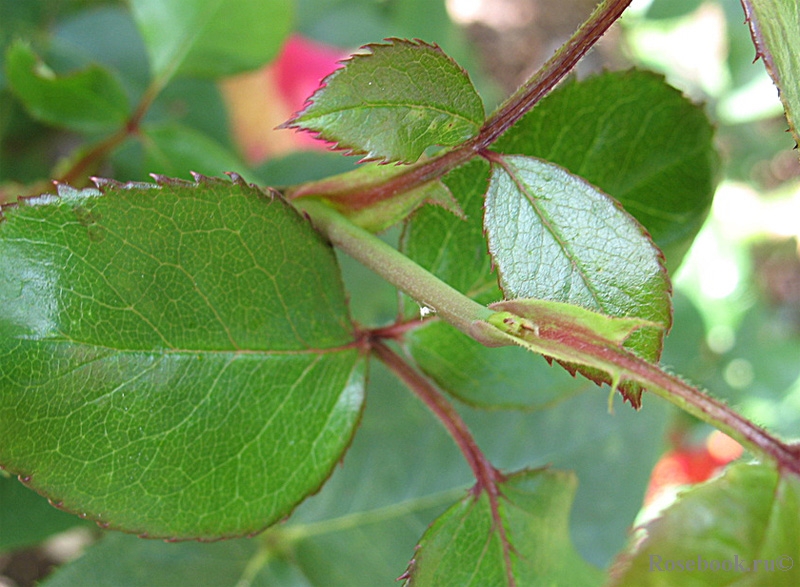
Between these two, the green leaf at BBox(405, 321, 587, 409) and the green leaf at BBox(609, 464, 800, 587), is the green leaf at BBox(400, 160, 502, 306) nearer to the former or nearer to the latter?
the green leaf at BBox(405, 321, 587, 409)

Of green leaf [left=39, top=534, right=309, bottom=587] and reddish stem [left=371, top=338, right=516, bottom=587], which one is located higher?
reddish stem [left=371, top=338, right=516, bottom=587]

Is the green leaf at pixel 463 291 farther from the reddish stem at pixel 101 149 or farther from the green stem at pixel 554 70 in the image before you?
the reddish stem at pixel 101 149

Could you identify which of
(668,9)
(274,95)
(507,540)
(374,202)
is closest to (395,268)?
(374,202)

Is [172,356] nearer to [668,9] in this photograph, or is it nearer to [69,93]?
[69,93]

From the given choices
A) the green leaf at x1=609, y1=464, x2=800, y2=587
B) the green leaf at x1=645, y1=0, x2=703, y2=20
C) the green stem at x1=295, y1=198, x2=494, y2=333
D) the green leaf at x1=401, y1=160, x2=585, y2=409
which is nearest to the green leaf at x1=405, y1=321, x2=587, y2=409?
the green leaf at x1=401, y1=160, x2=585, y2=409

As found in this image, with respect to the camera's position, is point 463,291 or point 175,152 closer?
point 463,291

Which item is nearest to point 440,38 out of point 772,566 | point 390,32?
point 390,32

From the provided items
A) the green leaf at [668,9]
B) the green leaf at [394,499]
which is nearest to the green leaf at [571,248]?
the green leaf at [394,499]
